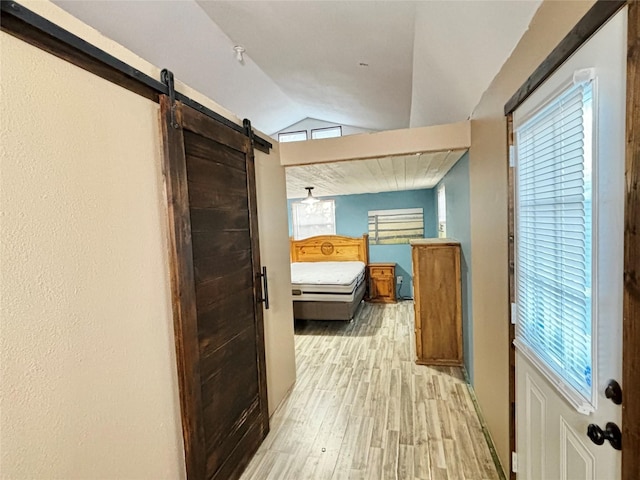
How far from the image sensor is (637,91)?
0.69 meters

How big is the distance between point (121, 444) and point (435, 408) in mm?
2318

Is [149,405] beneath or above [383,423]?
above

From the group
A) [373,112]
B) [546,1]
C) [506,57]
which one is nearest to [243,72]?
[373,112]

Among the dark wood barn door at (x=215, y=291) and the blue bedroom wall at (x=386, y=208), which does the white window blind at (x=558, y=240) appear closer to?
the dark wood barn door at (x=215, y=291)

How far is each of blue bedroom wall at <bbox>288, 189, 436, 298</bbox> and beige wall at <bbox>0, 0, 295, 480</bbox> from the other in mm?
5470

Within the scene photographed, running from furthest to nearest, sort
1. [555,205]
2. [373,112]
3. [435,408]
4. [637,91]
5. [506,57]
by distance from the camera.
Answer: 1. [373,112]
2. [435,408]
3. [506,57]
4. [555,205]
5. [637,91]

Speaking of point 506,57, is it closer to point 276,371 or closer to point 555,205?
point 555,205

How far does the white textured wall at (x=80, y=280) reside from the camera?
0.84 meters

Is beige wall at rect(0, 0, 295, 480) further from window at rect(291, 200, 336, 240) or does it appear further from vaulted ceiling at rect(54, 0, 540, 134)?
window at rect(291, 200, 336, 240)

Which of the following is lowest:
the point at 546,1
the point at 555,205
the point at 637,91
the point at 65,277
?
the point at 65,277

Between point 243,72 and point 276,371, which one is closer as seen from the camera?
point 276,371

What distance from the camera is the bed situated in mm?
4496

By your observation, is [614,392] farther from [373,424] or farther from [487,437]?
[373,424]

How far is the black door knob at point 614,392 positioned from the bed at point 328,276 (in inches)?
145
